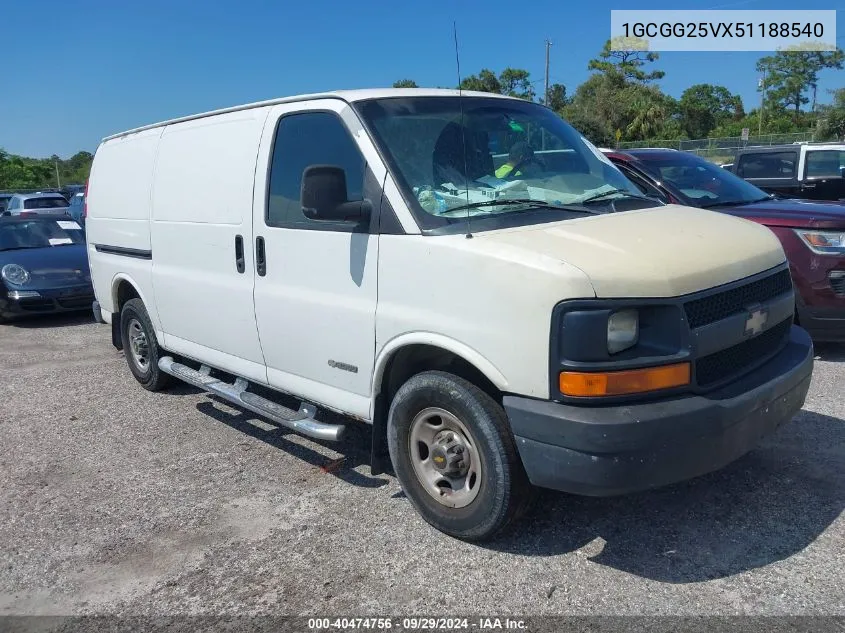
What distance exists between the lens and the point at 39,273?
10188mm

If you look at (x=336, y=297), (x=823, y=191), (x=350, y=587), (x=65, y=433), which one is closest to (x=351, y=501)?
(x=350, y=587)

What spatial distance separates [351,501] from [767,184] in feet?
31.3

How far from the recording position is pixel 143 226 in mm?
5676

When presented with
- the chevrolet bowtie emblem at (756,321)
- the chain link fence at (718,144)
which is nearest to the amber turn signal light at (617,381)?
the chevrolet bowtie emblem at (756,321)

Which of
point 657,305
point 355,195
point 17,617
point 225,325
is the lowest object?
point 17,617

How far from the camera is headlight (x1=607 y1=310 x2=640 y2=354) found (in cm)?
295

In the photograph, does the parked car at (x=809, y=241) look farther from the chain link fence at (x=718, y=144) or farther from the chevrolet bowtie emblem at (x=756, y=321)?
the chain link fence at (x=718, y=144)

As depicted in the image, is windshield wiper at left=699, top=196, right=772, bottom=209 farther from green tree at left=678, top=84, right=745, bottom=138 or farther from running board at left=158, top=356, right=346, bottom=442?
green tree at left=678, top=84, right=745, bottom=138

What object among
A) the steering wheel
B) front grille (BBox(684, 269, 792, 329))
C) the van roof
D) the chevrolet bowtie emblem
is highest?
the van roof

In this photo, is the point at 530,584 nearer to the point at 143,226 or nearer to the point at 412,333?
the point at 412,333

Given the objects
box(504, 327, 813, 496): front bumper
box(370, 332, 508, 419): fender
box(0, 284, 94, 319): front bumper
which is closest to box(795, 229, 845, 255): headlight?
box(504, 327, 813, 496): front bumper

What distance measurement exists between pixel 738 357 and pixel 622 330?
0.78 meters

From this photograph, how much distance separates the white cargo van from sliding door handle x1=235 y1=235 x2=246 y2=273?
0.01m

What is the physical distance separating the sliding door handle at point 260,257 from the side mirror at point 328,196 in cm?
81
